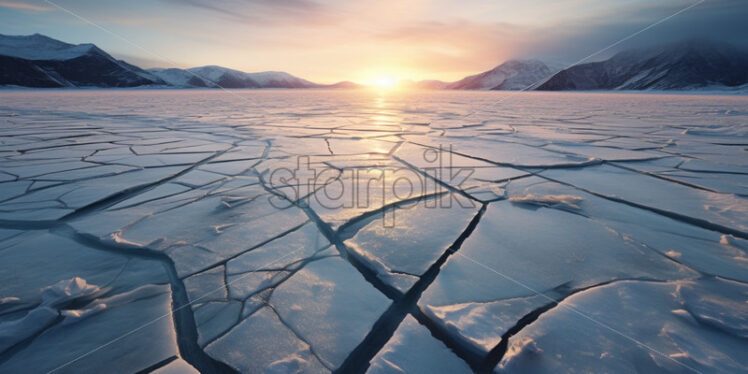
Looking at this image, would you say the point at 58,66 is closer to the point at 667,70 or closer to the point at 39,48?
the point at 39,48

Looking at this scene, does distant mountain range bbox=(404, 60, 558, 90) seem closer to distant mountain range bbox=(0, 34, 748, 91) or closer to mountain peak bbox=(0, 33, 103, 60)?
distant mountain range bbox=(0, 34, 748, 91)

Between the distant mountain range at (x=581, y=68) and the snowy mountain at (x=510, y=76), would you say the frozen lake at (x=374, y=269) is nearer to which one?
the distant mountain range at (x=581, y=68)

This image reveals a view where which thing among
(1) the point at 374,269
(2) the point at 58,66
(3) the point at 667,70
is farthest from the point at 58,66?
(3) the point at 667,70

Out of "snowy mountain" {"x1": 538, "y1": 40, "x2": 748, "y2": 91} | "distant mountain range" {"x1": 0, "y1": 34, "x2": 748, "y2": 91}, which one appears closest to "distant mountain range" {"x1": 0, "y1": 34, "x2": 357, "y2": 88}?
"distant mountain range" {"x1": 0, "y1": 34, "x2": 748, "y2": 91}

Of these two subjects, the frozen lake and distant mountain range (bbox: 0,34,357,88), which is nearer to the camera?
the frozen lake

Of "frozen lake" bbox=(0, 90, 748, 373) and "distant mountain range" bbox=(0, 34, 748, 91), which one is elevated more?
"distant mountain range" bbox=(0, 34, 748, 91)
